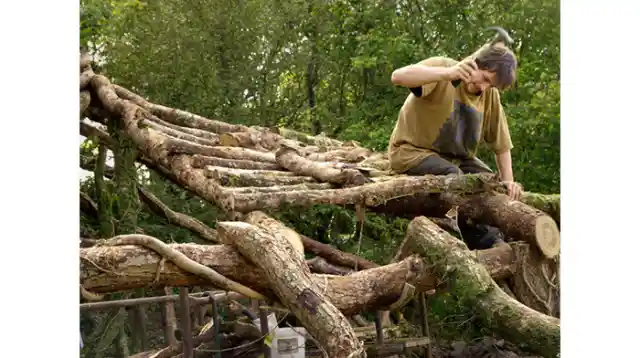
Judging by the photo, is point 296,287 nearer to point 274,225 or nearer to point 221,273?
point 221,273

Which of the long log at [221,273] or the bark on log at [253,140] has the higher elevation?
the bark on log at [253,140]

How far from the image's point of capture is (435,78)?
12.2 ft

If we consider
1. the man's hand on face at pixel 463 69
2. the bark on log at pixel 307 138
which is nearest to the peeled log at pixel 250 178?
the bark on log at pixel 307 138

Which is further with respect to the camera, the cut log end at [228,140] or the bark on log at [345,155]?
the cut log end at [228,140]

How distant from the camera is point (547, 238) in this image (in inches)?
153

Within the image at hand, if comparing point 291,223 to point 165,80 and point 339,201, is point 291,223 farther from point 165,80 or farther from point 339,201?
point 165,80

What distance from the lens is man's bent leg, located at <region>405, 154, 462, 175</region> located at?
4.00 m

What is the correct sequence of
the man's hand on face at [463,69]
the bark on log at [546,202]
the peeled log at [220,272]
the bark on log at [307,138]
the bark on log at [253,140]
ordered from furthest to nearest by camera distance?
the bark on log at [253,140] < the bark on log at [307,138] < the bark on log at [546,202] < the man's hand on face at [463,69] < the peeled log at [220,272]

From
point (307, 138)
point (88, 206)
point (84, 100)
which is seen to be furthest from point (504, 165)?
point (84, 100)

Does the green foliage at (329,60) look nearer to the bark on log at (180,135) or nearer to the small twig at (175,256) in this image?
the bark on log at (180,135)

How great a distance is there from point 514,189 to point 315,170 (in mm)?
866

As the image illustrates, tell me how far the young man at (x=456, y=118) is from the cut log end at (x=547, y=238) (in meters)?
0.19

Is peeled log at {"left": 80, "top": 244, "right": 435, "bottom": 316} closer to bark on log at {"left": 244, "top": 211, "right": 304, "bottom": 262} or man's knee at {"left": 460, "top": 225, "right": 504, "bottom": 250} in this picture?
bark on log at {"left": 244, "top": 211, "right": 304, "bottom": 262}

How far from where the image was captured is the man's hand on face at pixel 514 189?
405 cm
